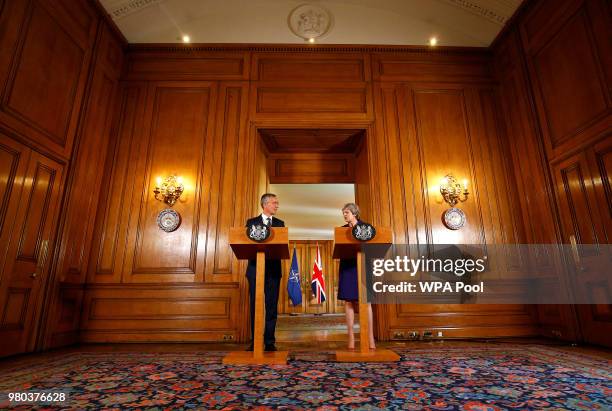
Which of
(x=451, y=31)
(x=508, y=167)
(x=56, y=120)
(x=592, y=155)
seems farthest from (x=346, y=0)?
(x=56, y=120)

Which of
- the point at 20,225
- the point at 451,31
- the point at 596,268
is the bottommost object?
the point at 596,268

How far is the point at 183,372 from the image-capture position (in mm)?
2215

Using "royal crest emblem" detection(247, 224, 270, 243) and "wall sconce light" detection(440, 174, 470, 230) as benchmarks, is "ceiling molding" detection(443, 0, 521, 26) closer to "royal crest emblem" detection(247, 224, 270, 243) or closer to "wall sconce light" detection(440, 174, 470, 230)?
"wall sconce light" detection(440, 174, 470, 230)

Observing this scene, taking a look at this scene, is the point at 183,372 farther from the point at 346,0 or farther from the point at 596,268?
the point at 346,0

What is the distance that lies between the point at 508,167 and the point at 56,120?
17.9 feet

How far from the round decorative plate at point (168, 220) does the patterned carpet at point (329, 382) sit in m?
1.69

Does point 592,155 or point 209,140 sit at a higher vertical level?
point 209,140

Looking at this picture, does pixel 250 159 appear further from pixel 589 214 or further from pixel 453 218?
pixel 589 214

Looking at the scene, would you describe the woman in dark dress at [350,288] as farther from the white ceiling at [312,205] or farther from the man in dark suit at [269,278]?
the white ceiling at [312,205]

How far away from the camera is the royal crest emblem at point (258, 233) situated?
257 centimetres

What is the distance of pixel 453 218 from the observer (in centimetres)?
432

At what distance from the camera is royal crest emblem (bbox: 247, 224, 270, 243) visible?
2570 millimetres

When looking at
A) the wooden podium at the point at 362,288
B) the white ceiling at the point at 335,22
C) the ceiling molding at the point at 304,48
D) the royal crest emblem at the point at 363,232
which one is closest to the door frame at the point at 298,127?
the ceiling molding at the point at 304,48

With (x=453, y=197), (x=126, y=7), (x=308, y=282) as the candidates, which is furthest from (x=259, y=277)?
(x=308, y=282)
